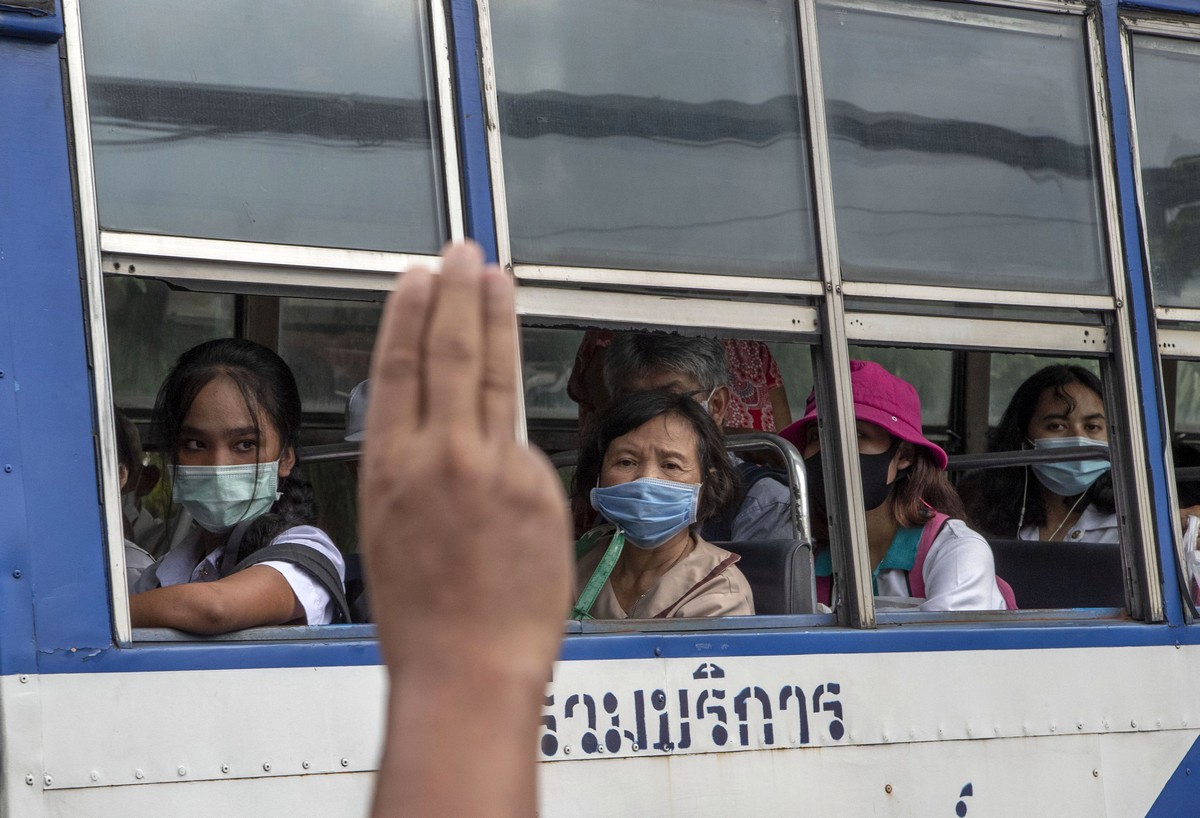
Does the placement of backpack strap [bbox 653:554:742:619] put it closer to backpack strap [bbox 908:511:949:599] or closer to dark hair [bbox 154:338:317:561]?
backpack strap [bbox 908:511:949:599]

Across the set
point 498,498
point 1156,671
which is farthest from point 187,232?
point 1156,671

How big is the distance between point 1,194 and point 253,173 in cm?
41

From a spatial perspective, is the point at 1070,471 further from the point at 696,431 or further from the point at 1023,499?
the point at 696,431

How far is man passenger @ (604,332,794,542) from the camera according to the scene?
378cm

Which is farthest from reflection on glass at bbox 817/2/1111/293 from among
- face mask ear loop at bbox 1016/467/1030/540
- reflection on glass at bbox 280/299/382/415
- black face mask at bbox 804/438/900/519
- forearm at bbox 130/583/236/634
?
reflection on glass at bbox 280/299/382/415

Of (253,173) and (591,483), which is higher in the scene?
(253,173)

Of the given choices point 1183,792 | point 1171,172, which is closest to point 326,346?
point 1171,172

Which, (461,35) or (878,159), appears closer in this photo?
(461,35)

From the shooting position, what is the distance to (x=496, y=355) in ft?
2.40

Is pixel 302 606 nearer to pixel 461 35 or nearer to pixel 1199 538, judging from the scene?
pixel 461 35

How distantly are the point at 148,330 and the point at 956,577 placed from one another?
8.63ft

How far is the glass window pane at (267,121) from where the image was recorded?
7.96 ft

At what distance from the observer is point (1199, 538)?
13.6ft

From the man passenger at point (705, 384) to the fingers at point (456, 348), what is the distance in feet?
9.98
